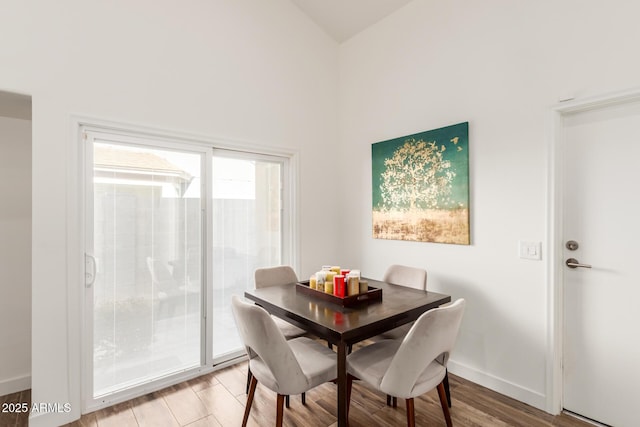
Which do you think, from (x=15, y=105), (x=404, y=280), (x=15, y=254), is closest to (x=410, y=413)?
(x=404, y=280)

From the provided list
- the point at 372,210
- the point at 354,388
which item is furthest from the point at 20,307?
the point at 372,210

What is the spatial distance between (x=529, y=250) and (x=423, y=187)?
94 centimetres

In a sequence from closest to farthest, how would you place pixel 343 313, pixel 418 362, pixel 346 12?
pixel 418 362
pixel 343 313
pixel 346 12

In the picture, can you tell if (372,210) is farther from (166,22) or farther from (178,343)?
(166,22)

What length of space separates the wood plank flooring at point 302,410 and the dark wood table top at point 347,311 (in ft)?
2.40

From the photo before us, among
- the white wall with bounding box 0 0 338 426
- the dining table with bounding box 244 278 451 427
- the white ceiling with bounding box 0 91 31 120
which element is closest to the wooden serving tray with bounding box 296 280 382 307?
the dining table with bounding box 244 278 451 427

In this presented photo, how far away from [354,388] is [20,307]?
2.68 m

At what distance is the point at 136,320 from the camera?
2.39 m

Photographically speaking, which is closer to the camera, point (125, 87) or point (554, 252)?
point (554, 252)

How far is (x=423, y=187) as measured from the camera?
9.04 ft

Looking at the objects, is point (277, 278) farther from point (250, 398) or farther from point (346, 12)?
point (346, 12)

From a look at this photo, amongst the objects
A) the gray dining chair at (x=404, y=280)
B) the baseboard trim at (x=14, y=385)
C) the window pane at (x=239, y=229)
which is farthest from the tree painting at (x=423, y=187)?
the baseboard trim at (x=14, y=385)

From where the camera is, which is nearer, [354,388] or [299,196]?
[354,388]

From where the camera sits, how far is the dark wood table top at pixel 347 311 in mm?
1597
